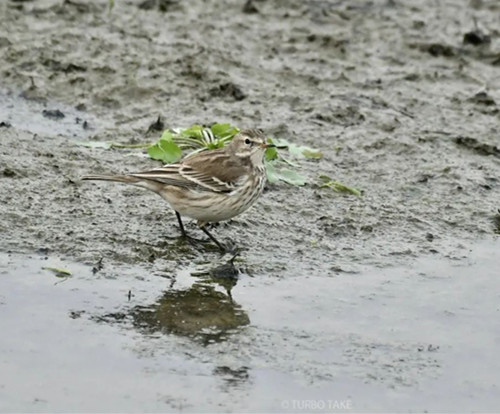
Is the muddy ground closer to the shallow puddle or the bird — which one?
the shallow puddle

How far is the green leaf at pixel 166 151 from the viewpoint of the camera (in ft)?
37.7

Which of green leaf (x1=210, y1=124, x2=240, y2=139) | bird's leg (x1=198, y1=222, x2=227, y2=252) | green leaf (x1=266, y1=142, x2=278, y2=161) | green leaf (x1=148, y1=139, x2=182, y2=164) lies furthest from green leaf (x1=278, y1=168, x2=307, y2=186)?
bird's leg (x1=198, y1=222, x2=227, y2=252)

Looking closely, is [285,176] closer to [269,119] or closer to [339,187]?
[339,187]

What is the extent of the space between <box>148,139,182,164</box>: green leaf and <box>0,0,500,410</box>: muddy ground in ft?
0.92

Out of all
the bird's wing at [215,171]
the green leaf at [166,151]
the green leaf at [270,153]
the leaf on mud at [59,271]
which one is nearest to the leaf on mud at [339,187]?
the green leaf at [270,153]

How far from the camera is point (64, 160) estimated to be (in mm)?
11562

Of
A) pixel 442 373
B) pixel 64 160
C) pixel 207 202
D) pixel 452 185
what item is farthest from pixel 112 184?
pixel 442 373

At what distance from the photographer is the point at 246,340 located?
8352 millimetres

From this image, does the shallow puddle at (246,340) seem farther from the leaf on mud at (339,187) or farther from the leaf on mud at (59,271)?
the leaf on mud at (339,187)

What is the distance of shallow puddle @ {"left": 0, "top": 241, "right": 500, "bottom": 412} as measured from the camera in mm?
7582

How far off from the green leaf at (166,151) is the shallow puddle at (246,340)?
203cm

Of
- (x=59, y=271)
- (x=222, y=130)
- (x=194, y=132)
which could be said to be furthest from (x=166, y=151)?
(x=59, y=271)

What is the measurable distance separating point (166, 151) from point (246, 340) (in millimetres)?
3590

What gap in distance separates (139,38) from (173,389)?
8137 millimetres
